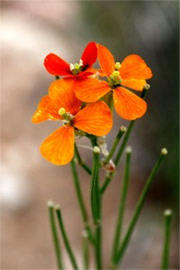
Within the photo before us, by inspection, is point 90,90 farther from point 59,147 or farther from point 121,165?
point 121,165

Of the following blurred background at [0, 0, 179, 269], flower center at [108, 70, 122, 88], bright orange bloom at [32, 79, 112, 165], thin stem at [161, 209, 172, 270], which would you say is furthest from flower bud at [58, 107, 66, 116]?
blurred background at [0, 0, 179, 269]

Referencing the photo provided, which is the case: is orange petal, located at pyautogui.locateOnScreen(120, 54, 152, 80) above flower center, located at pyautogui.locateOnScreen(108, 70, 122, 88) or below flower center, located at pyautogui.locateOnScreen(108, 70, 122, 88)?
above

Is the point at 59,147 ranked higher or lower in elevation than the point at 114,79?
lower

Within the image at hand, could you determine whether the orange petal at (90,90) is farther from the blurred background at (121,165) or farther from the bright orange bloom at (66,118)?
the blurred background at (121,165)

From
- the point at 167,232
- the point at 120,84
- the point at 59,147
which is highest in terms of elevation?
the point at 120,84

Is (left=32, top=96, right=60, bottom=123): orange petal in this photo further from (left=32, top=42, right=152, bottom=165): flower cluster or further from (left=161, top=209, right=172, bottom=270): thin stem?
(left=161, top=209, right=172, bottom=270): thin stem

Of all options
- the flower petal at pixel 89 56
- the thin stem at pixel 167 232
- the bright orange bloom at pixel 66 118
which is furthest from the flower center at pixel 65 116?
the thin stem at pixel 167 232

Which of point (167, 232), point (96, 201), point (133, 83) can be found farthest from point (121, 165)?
point (133, 83)
